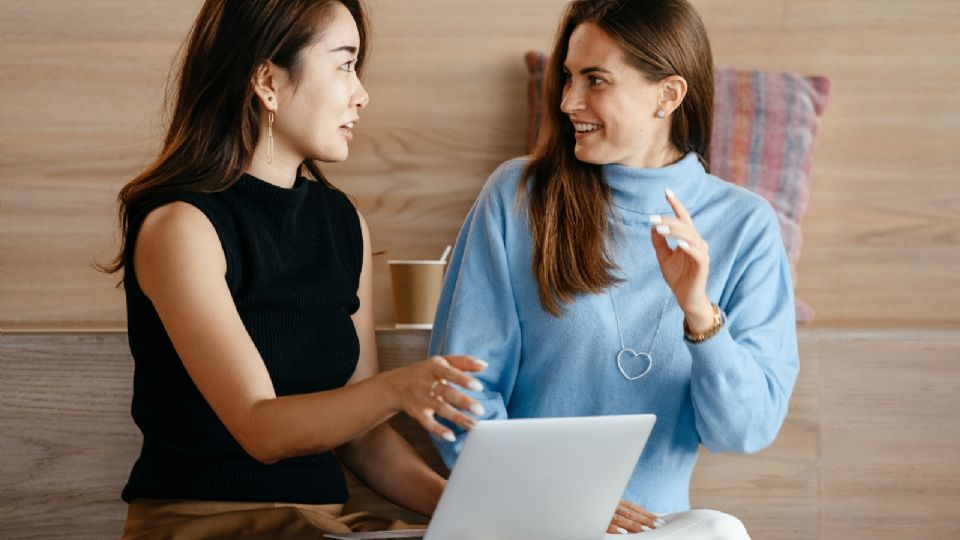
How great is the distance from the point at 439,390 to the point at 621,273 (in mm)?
532

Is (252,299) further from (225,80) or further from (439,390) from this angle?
(439,390)

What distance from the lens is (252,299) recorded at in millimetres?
1211

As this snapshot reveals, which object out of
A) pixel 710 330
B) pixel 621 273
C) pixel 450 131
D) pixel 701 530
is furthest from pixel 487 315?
pixel 450 131

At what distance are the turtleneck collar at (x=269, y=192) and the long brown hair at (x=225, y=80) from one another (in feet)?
0.04

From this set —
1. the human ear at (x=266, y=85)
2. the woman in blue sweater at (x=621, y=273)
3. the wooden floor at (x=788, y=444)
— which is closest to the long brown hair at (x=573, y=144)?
the woman in blue sweater at (x=621, y=273)

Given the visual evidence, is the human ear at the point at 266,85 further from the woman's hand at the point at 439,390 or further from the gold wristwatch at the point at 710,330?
the gold wristwatch at the point at 710,330

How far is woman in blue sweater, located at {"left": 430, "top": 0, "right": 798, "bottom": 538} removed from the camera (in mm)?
1393

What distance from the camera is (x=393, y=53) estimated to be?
1928 millimetres

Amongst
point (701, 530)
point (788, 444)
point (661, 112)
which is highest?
point (661, 112)

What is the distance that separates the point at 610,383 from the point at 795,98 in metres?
0.72

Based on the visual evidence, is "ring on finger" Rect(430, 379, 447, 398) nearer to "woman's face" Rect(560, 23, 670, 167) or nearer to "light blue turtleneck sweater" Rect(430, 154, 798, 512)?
"light blue turtleneck sweater" Rect(430, 154, 798, 512)

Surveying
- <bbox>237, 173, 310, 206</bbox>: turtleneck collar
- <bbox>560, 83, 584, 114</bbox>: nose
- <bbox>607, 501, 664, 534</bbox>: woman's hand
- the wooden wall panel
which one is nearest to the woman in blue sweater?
<bbox>560, 83, 584, 114</bbox>: nose

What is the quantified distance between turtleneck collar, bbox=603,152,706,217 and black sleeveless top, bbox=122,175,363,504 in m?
0.37

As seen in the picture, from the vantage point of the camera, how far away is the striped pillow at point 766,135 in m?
1.81
